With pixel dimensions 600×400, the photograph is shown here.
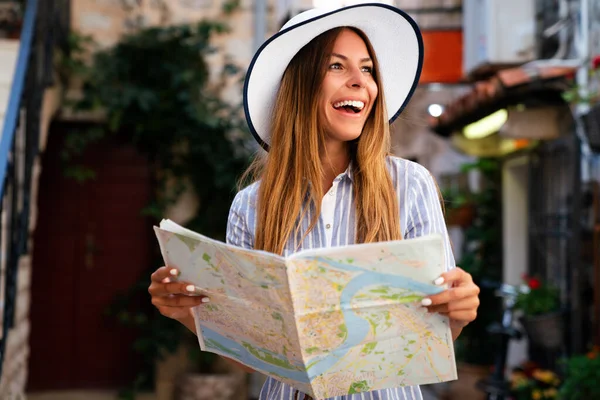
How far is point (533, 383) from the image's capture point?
228 inches

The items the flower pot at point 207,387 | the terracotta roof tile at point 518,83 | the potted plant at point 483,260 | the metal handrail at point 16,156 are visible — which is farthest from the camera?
the potted plant at point 483,260

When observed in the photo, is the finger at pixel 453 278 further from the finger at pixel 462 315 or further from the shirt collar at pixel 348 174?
the shirt collar at pixel 348 174

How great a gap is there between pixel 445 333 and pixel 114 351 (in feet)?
20.5

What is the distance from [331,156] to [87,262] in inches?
230

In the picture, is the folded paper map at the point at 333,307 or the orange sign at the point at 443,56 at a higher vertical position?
the orange sign at the point at 443,56

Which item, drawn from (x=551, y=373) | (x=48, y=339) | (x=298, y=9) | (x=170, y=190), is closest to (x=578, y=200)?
(x=551, y=373)

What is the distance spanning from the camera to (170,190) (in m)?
7.41

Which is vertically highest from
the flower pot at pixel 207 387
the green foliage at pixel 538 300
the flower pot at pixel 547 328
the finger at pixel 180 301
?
the finger at pixel 180 301

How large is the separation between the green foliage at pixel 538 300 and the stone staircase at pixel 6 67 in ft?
11.2

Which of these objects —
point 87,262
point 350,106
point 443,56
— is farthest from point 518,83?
point 87,262

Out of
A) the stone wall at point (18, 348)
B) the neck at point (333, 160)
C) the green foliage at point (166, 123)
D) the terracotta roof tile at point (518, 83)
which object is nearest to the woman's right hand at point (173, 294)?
the neck at point (333, 160)

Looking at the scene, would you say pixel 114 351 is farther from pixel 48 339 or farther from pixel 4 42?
pixel 4 42

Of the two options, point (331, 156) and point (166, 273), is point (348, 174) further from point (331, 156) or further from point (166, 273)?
point (166, 273)

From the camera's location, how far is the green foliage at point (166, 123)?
702 centimetres
